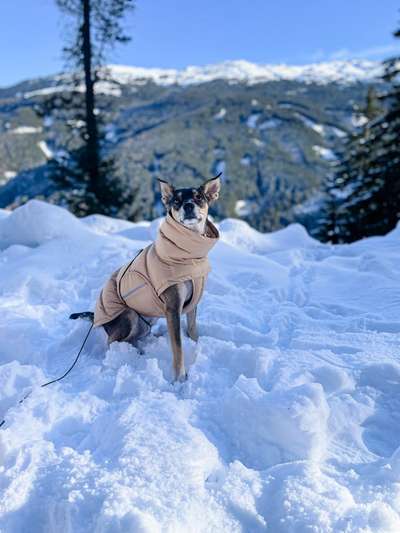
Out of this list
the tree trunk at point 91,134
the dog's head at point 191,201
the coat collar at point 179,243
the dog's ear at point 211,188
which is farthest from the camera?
the tree trunk at point 91,134

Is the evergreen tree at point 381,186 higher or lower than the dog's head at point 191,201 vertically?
lower

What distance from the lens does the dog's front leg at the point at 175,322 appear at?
3961 mm

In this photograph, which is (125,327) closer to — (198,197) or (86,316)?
(86,316)

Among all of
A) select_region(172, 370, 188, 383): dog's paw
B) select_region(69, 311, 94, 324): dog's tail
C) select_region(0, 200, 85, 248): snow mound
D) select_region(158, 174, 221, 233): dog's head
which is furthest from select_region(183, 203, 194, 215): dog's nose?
select_region(0, 200, 85, 248): snow mound

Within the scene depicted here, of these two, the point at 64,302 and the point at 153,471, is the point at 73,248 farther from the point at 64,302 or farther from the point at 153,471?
the point at 153,471

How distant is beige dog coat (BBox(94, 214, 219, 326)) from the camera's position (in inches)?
163

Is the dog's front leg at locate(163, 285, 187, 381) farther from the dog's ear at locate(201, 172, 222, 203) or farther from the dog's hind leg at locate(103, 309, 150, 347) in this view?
the dog's ear at locate(201, 172, 222, 203)

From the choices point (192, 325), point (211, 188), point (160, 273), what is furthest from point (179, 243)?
point (192, 325)

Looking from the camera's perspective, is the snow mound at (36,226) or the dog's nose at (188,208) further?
the snow mound at (36,226)

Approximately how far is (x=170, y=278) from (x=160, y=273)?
12 centimetres

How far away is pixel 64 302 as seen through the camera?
20.6 ft

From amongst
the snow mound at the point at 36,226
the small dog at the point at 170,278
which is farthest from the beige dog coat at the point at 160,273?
the snow mound at the point at 36,226

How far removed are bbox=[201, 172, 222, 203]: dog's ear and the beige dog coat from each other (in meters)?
0.39

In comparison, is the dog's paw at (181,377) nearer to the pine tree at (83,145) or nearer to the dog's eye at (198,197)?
the dog's eye at (198,197)
